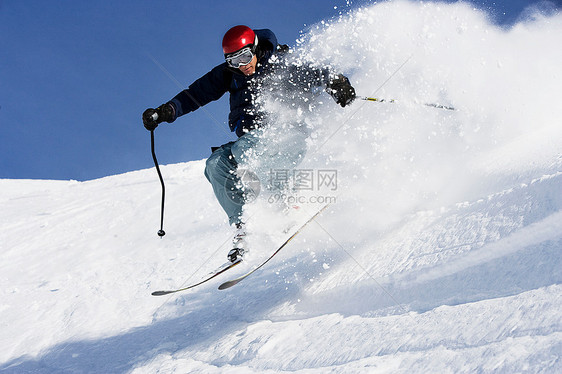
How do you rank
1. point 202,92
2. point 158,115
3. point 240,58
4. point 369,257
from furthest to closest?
1. point 202,92
2. point 158,115
3. point 240,58
4. point 369,257

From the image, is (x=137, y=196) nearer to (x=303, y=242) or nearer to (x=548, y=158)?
(x=303, y=242)

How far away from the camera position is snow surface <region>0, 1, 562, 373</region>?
5.46ft

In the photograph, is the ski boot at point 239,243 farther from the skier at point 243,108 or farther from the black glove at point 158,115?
the black glove at point 158,115

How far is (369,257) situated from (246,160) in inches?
59.6

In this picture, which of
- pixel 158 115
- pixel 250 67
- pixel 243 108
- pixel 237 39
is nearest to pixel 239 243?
pixel 243 108

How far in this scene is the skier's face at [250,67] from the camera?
3.55m

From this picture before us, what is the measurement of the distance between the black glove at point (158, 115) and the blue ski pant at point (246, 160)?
57 centimetres

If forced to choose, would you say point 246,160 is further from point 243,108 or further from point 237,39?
point 237,39

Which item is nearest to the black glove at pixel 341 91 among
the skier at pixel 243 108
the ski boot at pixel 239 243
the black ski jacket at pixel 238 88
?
the skier at pixel 243 108

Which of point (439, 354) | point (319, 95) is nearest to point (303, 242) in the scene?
point (319, 95)

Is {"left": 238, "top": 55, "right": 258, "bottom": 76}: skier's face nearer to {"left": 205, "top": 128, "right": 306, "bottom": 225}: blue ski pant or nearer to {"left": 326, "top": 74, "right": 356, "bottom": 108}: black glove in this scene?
{"left": 205, "top": 128, "right": 306, "bottom": 225}: blue ski pant

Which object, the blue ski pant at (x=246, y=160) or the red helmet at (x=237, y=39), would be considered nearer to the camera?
the red helmet at (x=237, y=39)

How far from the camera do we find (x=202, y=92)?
386cm

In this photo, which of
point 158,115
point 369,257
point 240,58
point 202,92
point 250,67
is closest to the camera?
point 369,257
